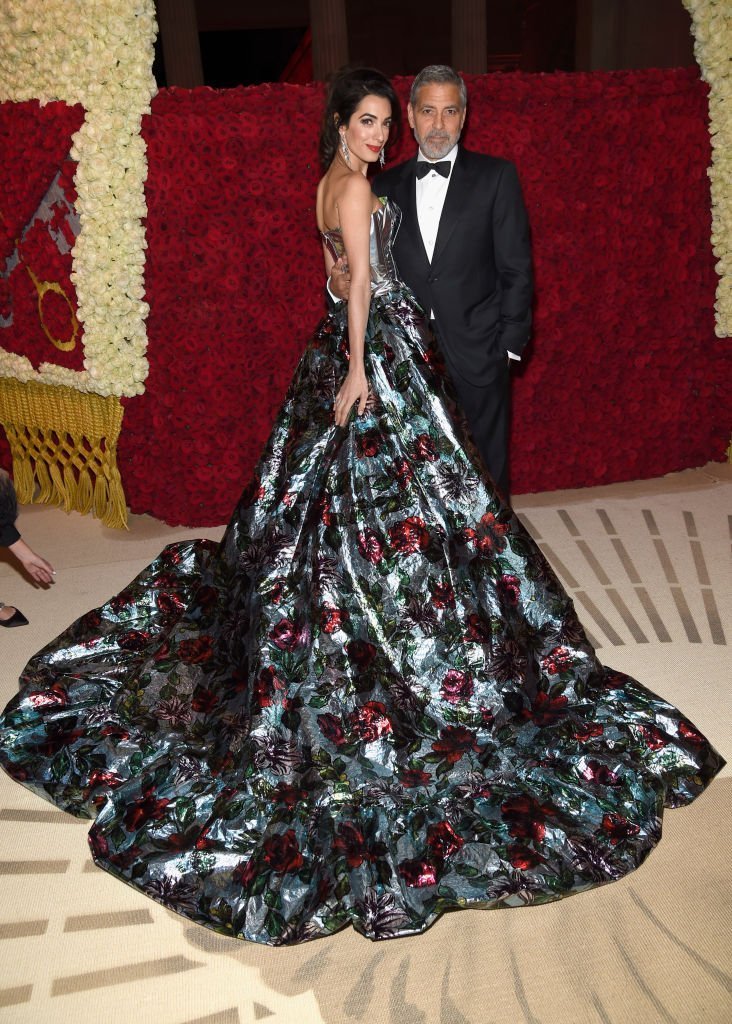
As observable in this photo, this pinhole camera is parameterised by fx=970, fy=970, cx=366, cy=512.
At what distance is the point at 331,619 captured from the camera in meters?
2.71

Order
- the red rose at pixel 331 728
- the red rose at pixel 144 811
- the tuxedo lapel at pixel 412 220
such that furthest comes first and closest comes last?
the tuxedo lapel at pixel 412 220 → the red rose at pixel 331 728 → the red rose at pixel 144 811

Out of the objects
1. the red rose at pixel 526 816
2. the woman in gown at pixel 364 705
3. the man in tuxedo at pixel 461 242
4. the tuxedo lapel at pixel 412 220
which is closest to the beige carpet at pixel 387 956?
the woman in gown at pixel 364 705

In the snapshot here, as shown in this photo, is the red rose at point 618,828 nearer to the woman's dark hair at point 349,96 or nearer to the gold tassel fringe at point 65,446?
the woman's dark hair at point 349,96

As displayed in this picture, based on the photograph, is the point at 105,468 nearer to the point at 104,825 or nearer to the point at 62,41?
the point at 62,41

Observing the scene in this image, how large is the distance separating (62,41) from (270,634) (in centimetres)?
285

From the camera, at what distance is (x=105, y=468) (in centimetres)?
468

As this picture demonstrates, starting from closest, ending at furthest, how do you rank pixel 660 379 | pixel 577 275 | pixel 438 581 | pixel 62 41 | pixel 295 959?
pixel 295 959 → pixel 438 581 → pixel 62 41 → pixel 577 275 → pixel 660 379

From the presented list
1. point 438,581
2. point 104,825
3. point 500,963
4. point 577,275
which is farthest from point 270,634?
point 577,275

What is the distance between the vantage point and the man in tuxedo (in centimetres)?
337

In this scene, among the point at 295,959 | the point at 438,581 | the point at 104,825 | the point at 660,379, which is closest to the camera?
the point at 295,959

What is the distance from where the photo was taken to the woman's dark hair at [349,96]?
8.64 ft

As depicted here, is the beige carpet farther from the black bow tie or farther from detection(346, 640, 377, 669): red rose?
the black bow tie

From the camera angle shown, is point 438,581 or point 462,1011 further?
point 438,581

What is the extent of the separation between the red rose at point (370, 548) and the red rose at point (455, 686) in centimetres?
38
